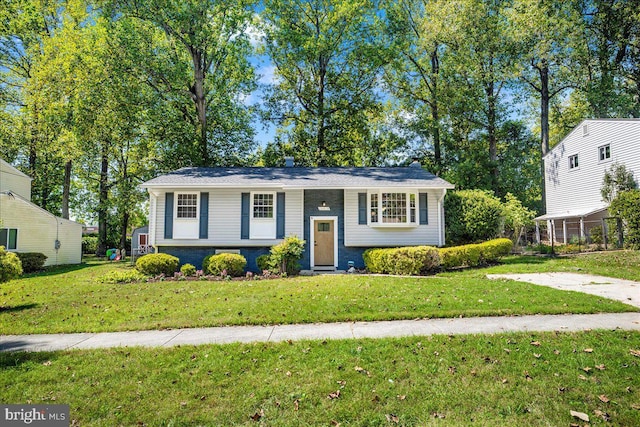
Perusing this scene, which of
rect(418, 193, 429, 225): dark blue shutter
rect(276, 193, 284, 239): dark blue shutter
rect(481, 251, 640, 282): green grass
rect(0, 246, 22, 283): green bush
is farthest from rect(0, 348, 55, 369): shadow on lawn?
rect(418, 193, 429, 225): dark blue shutter

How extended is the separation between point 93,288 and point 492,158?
26555mm

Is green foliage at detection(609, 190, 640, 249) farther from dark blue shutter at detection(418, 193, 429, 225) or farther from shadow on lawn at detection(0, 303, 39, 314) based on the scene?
shadow on lawn at detection(0, 303, 39, 314)

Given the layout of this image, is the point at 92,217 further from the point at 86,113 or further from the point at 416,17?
the point at 416,17

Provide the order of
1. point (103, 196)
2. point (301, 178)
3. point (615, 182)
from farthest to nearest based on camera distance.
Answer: point (103, 196), point (615, 182), point (301, 178)

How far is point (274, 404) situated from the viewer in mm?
3760

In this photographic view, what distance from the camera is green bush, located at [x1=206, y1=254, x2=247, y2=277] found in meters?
14.0

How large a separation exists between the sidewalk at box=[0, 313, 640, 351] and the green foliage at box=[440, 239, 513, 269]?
23.6 feet

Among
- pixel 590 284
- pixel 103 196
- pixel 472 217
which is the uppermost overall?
pixel 103 196

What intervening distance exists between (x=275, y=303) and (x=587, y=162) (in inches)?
883

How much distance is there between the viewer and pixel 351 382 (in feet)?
13.7

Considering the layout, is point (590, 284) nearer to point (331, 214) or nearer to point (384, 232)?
point (384, 232)

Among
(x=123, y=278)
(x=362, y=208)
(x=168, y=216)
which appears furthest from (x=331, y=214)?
(x=123, y=278)

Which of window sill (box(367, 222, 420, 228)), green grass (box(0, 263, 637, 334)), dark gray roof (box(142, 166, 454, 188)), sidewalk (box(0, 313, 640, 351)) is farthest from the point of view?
dark gray roof (box(142, 166, 454, 188))

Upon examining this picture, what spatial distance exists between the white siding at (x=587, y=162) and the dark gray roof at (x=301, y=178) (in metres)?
11.0
